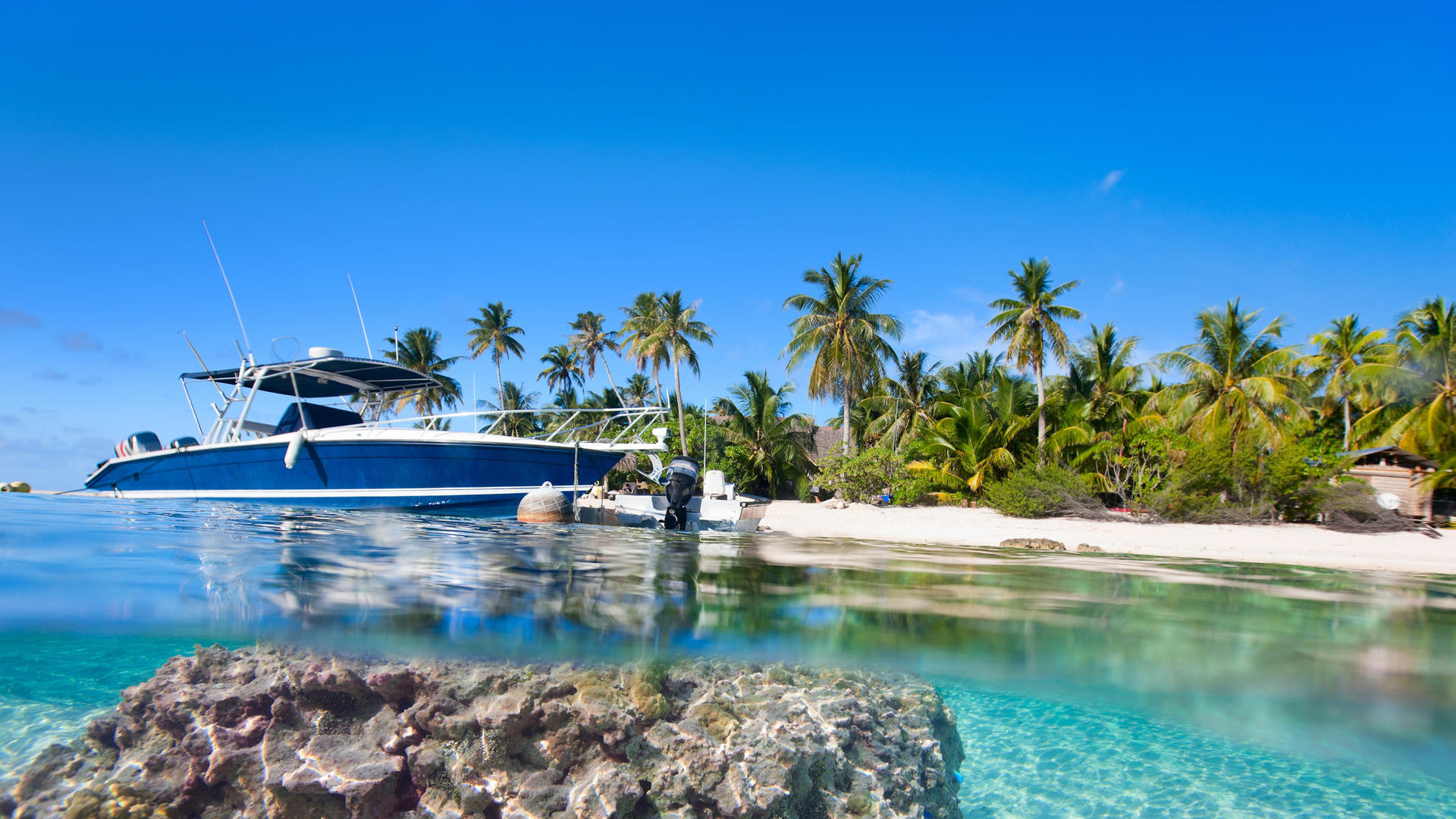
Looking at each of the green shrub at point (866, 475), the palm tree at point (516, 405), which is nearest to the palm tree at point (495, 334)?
the palm tree at point (516, 405)

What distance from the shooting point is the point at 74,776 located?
172 inches

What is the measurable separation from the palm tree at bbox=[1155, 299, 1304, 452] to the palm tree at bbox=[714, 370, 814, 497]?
15607mm

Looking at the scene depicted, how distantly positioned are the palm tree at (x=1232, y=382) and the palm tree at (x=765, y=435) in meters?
15.6

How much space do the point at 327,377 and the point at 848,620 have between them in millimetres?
15042

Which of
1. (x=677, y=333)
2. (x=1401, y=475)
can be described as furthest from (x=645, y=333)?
(x=1401, y=475)

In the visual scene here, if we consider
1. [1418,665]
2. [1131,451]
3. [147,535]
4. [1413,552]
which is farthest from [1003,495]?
[147,535]

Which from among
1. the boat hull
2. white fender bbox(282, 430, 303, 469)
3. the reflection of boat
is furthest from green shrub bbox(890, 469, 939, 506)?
white fender bbox(282, 430, 303, 469)

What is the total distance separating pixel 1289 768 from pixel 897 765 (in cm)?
663

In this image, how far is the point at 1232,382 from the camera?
24.6 meters

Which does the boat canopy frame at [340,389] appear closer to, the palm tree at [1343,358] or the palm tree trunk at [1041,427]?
the palm tree trunk at [1041,427]

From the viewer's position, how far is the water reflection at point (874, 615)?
478cm

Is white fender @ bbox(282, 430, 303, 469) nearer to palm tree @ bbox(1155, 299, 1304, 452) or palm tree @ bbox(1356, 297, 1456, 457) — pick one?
palm tree @ bbox(1155, 299, 1304, 452)

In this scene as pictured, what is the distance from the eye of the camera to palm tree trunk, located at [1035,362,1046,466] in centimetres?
2371

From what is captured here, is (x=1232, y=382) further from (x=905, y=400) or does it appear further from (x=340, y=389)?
(x=340, y=389)
